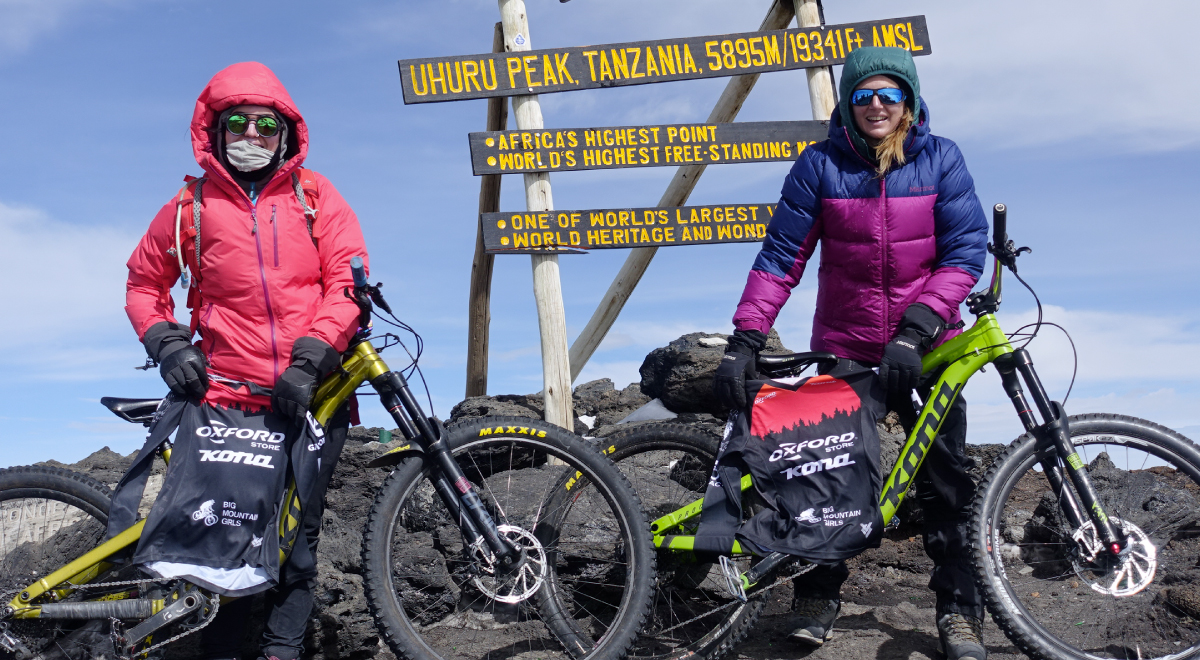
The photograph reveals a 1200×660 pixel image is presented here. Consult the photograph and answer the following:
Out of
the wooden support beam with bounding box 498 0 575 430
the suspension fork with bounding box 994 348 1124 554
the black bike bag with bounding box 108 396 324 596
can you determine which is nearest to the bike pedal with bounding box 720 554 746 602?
the suspension fork with bounding box 994 348 1124 554

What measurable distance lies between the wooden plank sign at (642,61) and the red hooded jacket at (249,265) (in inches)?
142

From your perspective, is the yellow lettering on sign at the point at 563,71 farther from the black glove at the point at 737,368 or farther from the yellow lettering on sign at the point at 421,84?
the black glove at the point at 737,368

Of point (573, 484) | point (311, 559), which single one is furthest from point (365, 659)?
point (573, 484)

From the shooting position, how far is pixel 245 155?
356cm

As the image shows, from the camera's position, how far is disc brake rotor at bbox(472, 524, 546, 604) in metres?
3.54

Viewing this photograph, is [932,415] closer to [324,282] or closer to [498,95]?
[324,282]

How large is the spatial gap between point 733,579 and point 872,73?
219cm

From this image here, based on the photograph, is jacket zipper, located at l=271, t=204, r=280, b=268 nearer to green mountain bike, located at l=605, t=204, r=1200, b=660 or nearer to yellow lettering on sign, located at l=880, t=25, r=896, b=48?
green mountain bike, located at l=605, t=204, r=1200, b=660

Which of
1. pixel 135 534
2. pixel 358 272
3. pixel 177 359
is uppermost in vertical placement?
pixel 358 272

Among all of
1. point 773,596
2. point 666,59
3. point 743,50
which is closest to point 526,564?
point 773,596

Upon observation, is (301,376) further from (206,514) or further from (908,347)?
(908,347)

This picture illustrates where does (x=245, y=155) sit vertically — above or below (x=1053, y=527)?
above

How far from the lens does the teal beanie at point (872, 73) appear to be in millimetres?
3686

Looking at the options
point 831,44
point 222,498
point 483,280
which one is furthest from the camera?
point 483,280
